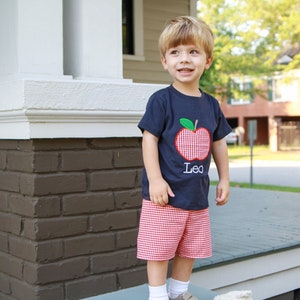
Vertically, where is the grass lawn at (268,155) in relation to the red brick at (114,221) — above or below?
below

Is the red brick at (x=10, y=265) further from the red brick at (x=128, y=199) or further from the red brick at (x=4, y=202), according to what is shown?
the red brick at (x=128, y=199)

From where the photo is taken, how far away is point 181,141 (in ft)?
7.91

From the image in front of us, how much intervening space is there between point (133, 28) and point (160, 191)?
670 cm

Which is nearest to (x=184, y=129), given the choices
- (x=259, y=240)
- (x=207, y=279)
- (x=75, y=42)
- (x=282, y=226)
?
(x=75, y=42)

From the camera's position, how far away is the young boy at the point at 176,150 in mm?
2395

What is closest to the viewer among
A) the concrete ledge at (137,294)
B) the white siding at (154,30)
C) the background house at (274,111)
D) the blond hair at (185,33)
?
the blond hair at (185,33)

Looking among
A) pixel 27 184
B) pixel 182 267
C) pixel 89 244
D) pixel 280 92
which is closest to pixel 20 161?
pixel 27 184

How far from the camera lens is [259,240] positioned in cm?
452

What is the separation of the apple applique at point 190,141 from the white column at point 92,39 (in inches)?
32.9

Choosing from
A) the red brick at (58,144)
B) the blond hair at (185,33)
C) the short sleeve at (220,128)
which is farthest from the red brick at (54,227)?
the blond hair at (185,33)

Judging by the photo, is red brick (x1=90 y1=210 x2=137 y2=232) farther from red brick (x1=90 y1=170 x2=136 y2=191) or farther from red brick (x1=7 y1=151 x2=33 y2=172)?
red brick (x1=7 y1=151 x2=33 y2=172)

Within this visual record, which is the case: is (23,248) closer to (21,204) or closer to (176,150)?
(21,204)

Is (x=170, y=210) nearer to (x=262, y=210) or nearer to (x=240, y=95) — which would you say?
(x=262, y=210)

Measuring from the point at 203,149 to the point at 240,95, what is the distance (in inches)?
1057
